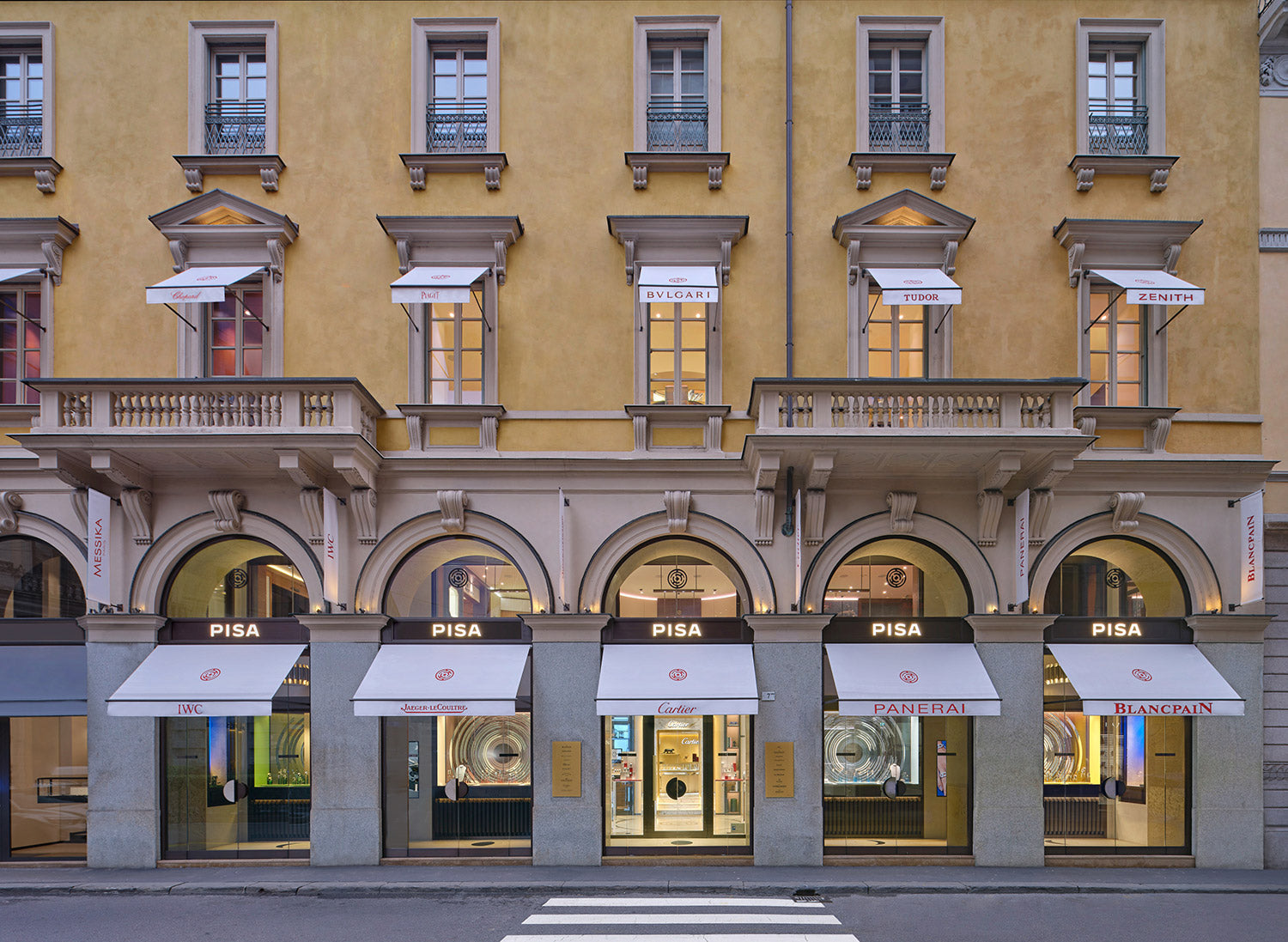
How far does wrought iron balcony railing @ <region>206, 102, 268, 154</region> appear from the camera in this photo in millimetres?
14763

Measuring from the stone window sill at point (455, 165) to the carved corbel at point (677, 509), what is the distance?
5.82 metres

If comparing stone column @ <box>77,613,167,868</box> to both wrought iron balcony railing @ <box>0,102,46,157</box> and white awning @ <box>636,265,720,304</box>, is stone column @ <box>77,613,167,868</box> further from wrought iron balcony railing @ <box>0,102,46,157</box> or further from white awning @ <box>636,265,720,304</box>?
white awning @ <box>636,265,720,304</box>

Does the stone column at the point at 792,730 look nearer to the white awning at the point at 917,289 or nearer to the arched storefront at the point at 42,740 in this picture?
the white awning at the point at 917,289

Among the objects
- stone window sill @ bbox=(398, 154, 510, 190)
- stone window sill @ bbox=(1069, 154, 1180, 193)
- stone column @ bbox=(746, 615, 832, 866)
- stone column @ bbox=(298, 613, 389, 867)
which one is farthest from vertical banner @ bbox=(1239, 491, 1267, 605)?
stone column @ bbox=(298, 613, 389, 867)

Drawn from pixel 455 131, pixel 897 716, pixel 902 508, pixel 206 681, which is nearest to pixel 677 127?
pixel 455 131

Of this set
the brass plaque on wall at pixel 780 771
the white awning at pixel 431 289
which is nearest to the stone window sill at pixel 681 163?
the white awning at pixel 431 289

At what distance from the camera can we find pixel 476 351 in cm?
1459

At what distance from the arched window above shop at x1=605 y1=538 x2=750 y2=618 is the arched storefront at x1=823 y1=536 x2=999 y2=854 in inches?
62.4

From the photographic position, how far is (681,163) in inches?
568

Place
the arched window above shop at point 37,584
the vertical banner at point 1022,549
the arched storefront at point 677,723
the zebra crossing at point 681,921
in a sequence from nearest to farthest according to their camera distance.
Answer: the zebra crossing at point 681,921, the vertical banner at point 1022,549, the arched storefront at point 677,723, the arched window above shop at point 37,584

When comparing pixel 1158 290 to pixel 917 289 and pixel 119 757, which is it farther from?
pixel 119 757

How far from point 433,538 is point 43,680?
6.41 metres

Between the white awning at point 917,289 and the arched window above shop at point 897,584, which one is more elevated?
the white awning at point 917,289

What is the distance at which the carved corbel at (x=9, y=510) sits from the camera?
14062 millimetres
